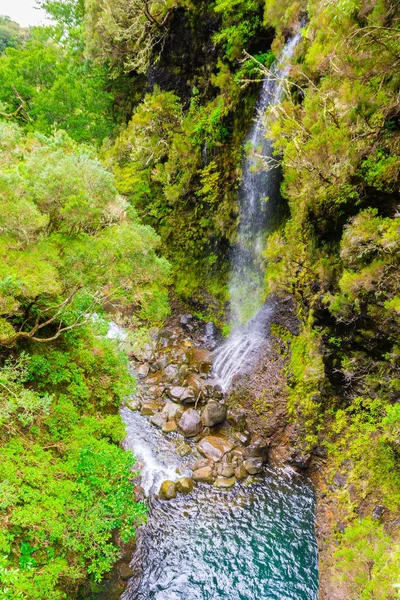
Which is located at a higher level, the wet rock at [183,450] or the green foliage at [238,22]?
the green foliage at [238,22]

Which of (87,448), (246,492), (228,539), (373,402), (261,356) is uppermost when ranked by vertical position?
(373,402)

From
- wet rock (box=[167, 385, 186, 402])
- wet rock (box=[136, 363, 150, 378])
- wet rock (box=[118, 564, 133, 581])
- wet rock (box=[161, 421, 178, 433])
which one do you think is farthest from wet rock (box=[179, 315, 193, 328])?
wet rock (box=[118, 564, 133, 581])

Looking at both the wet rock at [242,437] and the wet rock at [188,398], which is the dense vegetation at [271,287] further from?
the wet rock at [188,398]

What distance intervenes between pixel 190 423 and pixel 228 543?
3.74 metres

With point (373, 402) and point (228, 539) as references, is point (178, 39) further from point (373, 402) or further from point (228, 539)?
point (228, 539)

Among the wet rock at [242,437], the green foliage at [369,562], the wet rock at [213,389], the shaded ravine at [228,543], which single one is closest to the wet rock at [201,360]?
the wet rock at [213,389]

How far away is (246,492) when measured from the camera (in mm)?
8961

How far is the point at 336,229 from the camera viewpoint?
8430mm

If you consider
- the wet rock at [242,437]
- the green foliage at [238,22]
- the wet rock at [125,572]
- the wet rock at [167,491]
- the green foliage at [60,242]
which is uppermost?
the green foliage at [238,22]

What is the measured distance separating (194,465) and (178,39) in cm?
1898

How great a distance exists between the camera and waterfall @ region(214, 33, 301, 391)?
12.4 m

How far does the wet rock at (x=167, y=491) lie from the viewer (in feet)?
28.9

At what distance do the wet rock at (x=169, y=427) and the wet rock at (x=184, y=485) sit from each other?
6.57 feet

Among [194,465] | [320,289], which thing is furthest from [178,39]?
[194,465]
